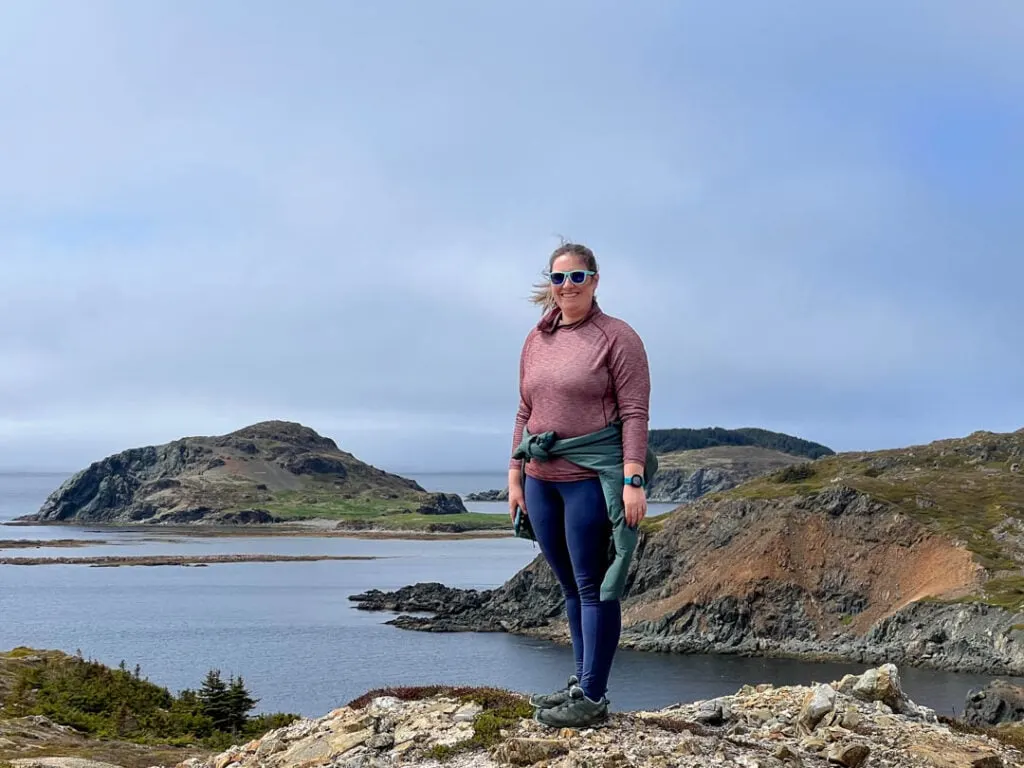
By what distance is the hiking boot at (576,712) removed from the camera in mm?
7836

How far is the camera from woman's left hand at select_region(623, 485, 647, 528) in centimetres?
717

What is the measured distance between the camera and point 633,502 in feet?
23.6

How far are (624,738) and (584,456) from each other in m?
2.28

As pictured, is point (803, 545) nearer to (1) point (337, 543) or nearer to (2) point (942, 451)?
(2) point (942, 451)

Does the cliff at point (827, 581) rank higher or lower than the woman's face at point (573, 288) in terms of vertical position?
lower

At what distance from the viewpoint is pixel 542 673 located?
58531 mm

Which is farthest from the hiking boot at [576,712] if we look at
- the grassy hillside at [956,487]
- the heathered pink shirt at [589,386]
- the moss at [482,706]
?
the grassy hillside at [956,487]

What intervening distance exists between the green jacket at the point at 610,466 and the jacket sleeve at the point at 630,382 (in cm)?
15

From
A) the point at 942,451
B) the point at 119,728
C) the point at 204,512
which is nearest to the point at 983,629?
the point at 942,451

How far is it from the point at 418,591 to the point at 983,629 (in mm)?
47566

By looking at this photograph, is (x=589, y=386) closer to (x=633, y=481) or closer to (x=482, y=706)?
(x=633, y=481)

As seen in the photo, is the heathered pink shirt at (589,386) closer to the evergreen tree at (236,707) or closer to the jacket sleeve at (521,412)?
the jacket sleeve at (521,412)

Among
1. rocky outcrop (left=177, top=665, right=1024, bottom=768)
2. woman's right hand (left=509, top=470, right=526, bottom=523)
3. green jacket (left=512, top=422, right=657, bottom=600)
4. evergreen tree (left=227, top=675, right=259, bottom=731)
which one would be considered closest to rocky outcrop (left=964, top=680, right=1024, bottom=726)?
evergreen tree (left=227, top=675, right=259, bottom=731)

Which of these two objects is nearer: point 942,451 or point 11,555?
point 942,451
